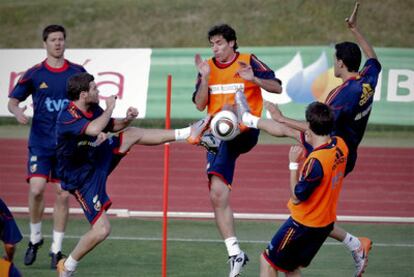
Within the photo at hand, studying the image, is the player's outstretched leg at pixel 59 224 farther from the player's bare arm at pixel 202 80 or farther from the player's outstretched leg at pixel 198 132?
the player's bare arm at pixel 202 80

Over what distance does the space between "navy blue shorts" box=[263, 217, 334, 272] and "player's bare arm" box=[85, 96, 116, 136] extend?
1961mm

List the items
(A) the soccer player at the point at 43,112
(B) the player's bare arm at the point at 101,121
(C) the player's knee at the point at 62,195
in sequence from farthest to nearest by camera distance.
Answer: (A) the soccer player at the point at 43,112, (C) the player's knee at the point at 62,195, (B) the player's bare arm at the point at 101,121

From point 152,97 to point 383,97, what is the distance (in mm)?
5107

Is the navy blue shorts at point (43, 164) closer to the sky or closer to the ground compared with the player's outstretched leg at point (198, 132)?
closer to the ground

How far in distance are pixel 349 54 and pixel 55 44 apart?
3400 mm

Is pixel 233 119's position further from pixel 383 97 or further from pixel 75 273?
pixel 383 97

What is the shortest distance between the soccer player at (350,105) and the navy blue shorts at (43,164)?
8.00 ft

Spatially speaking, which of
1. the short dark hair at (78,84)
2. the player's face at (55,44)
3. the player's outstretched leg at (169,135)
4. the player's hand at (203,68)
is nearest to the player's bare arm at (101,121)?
the short dark hair at (78,84)

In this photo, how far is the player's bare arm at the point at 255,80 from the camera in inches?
422

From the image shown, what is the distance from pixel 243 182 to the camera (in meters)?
18.6

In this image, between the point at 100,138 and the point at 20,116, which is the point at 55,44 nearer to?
the point at 20,116

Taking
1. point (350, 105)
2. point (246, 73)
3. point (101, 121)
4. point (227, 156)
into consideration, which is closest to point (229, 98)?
point (246, 73)

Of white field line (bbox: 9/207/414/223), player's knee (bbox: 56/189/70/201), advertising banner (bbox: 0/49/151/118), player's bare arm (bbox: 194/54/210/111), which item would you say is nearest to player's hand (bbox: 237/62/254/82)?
player's bare arm (bbox: 194/54/210/111)

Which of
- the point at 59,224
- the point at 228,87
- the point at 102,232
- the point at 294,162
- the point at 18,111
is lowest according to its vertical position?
the point at 102,232
